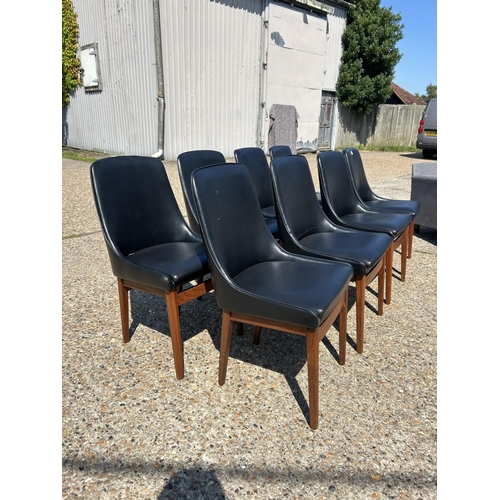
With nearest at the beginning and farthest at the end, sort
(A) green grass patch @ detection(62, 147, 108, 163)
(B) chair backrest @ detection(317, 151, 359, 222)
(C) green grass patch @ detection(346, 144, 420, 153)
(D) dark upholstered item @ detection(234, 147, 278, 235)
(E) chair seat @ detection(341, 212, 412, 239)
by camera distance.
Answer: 1. (E) chair seat @ detection(341, 212, 412, 239)
2. (B) chair backrest @ detection(317, 151, 359, 222)
3. (D) dark upholstered item @ detection(234, 147, 278, 235)
4. (A) green grass patch @ detection(62, 147, 108, 163)
5. (C) green grass patch @ detection(346, 144, 420, 153)

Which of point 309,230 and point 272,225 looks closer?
point 309,230

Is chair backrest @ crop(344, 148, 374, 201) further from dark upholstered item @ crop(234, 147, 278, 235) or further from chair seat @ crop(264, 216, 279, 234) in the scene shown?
chair seat @ crop(264, 216, 279, 234)

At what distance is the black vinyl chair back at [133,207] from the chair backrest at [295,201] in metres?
0.55

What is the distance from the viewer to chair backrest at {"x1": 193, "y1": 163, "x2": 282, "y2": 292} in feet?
5.30

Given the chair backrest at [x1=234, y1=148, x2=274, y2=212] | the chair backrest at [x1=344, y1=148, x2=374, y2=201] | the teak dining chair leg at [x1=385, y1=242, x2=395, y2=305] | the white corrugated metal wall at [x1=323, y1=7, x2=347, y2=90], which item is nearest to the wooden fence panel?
the white corrugated metal wall at [x1=323, y1=7, x2=347, y2=90]

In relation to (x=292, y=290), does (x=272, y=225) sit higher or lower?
higher

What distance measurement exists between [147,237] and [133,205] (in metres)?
0.20

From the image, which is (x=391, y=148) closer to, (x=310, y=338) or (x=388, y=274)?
(x=388, y=274)

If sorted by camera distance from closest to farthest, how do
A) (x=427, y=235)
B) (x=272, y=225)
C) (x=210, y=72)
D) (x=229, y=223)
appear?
(x=229, y=223) → (x=272, y=225) → (x=427, y=235) → (x=210, y=72)

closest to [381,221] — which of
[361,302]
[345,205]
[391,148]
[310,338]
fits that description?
[345,205]

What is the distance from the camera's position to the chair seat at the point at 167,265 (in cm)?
177

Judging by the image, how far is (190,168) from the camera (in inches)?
107

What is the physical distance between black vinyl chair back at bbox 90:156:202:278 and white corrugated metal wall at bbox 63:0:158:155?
21.0ft
